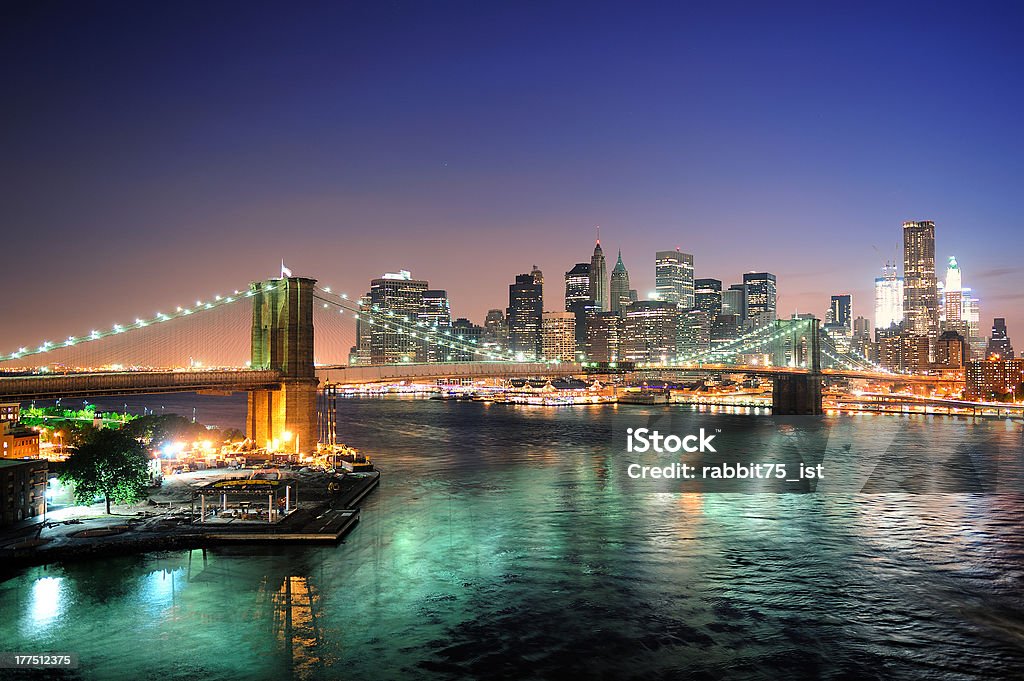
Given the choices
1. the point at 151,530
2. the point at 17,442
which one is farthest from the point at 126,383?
the point at 151,530

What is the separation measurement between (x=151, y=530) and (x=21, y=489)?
197 inches

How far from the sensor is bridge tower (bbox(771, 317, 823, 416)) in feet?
321

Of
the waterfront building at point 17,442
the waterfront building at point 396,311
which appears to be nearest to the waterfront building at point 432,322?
the waterfront building at point 396,311

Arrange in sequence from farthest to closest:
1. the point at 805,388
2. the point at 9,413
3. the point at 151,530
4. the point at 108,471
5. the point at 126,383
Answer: the point at 805,388
the point at 9,413
the point at 126,383
the point at 108,471
the point at 151,530

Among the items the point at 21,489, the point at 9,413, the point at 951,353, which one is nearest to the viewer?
the point at 21,489

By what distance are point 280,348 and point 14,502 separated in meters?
20.1

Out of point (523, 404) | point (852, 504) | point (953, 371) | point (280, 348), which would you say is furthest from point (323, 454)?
point (953, 371)

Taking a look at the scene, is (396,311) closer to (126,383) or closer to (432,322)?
(432,322)

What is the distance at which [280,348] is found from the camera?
47469mm

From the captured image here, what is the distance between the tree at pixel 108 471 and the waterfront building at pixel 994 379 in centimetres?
12580

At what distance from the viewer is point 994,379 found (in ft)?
416

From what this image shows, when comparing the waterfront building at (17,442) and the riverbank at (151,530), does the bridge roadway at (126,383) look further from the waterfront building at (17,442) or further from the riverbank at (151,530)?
the riverbank at (151,530)

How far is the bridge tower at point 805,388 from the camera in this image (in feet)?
321

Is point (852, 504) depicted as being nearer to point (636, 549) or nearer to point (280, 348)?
point (636, 549)
